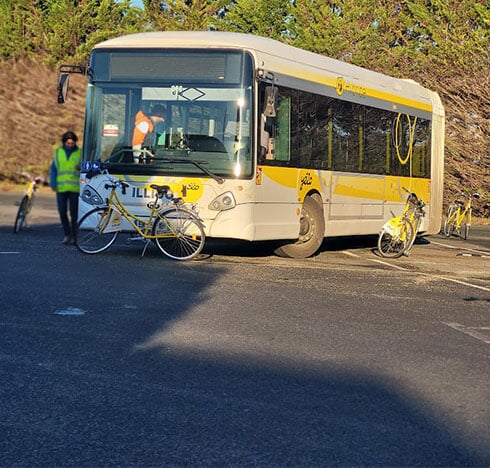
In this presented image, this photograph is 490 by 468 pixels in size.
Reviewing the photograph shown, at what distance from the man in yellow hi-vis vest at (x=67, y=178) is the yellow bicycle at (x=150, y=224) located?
1.58 metres

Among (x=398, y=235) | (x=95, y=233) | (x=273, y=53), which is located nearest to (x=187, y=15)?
(x=398, y=235)

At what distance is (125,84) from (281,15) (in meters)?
32.3

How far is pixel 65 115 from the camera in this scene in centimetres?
4206

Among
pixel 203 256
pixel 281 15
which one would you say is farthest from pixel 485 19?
pixel 203 256

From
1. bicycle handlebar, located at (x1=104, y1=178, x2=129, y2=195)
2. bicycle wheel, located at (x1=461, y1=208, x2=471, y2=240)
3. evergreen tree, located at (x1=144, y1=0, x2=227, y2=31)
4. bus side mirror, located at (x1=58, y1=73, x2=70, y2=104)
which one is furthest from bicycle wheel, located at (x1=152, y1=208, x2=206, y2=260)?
evergreen tree, located at (x1=144, y1=0, x2=227, y2=31)

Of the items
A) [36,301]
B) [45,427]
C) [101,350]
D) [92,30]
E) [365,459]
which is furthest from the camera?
[92,30]

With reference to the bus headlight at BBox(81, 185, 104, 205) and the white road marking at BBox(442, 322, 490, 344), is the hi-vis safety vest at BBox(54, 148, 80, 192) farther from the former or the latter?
the white road marking at BBox(442, 322, 490, 344)

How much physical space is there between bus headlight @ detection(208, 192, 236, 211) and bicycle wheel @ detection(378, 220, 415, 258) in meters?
3.96

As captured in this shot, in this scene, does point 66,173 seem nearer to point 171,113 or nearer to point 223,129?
point 171,113

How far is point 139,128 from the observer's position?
15.0m

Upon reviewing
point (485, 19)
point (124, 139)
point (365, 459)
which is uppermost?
point (485, 19)

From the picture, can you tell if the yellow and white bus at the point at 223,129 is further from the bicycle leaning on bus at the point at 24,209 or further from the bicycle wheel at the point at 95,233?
the bicycle leaning on bus at the point at 24,209

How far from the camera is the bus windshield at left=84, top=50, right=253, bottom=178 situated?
48.0 ft

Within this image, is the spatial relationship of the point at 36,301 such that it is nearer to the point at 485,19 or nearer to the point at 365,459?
the point at 365,459
